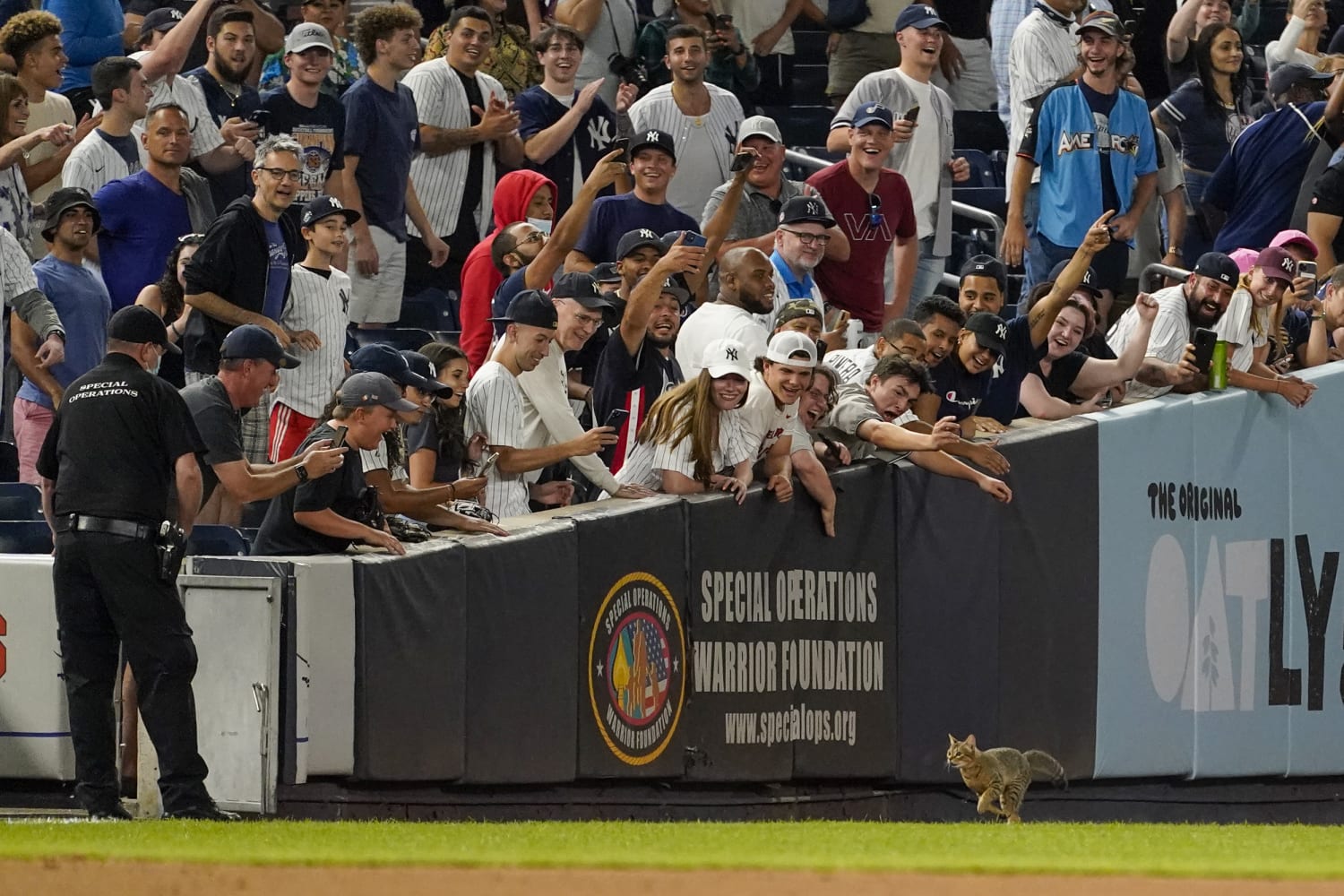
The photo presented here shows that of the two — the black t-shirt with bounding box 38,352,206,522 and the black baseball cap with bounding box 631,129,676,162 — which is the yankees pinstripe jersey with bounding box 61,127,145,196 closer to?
the black baseball cap with bounding box 631,129,676,162

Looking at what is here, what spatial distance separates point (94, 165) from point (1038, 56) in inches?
247

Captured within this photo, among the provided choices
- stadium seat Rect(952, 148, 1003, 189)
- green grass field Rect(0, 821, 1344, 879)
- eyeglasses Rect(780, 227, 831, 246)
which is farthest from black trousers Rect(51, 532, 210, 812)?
stadium seat Rect(952, 148, 1003, 189)

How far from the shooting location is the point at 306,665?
9047 mm

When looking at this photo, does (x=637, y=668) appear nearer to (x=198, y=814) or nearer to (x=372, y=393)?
(x=372, y=393)

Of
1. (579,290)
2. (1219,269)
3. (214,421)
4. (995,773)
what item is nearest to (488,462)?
(579,290)

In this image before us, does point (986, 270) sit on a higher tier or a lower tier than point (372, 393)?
higher

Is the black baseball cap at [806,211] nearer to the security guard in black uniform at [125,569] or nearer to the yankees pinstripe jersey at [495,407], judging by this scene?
the yankees pinstripe jersey at [495,407]

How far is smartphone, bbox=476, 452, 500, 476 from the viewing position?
34.3 feet

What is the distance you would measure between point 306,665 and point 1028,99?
287 inches

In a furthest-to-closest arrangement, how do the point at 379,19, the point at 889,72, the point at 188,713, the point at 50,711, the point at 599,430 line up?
the point at 889,72 → the point at 379,19 → the point at 599,430 → the point at 50,711 → the point at 188,713

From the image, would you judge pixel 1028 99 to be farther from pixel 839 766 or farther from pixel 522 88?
pixel 839 766

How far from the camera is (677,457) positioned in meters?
10.9

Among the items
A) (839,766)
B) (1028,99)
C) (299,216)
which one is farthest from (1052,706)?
(299,216)

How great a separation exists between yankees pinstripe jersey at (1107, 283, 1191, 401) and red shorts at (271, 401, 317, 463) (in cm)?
509
